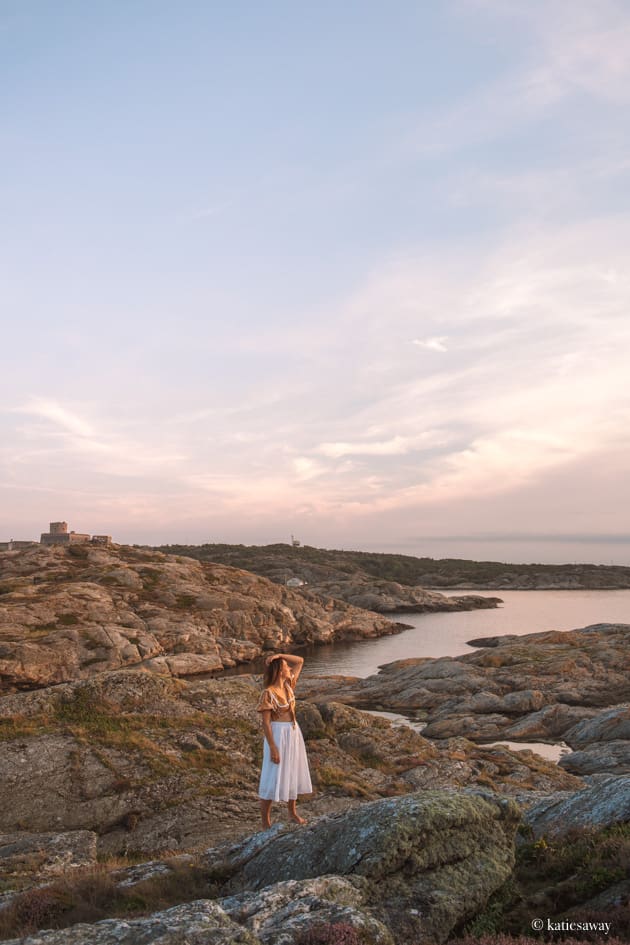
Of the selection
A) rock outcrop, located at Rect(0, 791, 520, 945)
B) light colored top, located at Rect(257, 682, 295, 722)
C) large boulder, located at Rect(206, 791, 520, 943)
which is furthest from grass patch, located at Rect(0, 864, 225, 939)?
light colored top, located at Rect(257, 682, 295, 722)

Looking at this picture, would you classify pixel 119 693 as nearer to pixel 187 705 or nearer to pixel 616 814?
pixel 187 705

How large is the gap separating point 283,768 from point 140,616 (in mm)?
82163

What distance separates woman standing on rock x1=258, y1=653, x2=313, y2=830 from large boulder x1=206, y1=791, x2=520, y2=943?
2767 mm

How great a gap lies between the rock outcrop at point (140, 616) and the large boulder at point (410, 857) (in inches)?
2380

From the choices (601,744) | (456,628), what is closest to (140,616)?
(456,628)

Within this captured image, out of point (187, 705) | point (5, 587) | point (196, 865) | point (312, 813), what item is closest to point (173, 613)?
point (5, 587)

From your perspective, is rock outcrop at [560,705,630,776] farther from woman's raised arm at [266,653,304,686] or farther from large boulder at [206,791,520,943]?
large boulder at [206,791,520,943]

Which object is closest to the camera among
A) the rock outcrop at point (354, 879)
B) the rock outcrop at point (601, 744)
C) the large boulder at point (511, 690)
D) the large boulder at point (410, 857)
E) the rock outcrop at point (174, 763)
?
the rock outcrop at point (354, 879)

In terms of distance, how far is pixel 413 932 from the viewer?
903 cm

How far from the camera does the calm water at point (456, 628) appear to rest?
311 ft

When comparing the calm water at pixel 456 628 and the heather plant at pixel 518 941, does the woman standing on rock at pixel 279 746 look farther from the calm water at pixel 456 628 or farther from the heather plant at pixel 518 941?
the calm water at pixel 456 628

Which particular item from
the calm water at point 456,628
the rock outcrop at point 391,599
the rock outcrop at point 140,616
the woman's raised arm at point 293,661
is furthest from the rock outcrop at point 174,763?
the rock outcrop at point 391,599

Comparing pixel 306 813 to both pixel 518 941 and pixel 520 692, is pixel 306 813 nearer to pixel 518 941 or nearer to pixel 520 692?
pixel 518 941

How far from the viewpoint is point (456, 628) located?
127875mm
